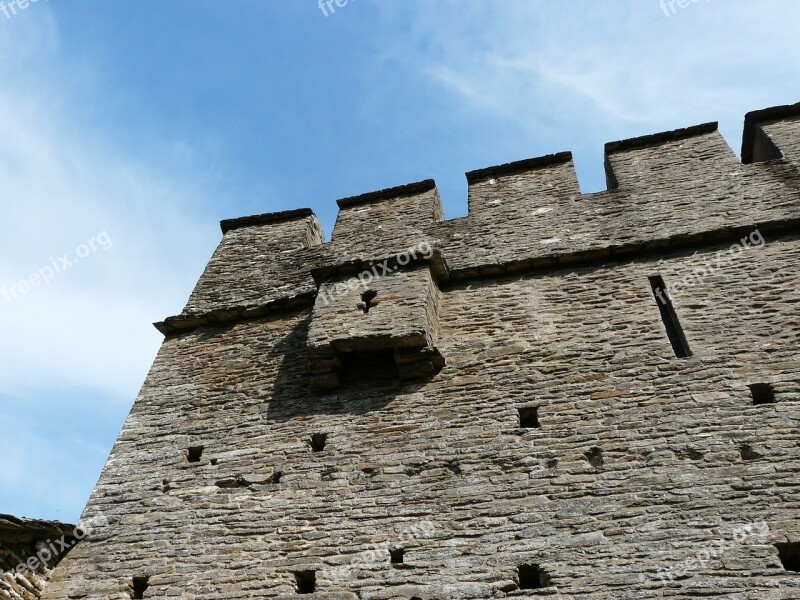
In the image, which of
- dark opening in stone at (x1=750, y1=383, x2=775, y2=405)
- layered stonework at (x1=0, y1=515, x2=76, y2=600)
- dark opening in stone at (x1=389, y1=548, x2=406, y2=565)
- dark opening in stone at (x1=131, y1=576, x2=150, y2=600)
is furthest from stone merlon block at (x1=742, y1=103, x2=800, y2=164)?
layered stonework at (x1=0, y1=515, x2=76, y2=600)

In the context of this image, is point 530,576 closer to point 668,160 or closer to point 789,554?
point 789,554

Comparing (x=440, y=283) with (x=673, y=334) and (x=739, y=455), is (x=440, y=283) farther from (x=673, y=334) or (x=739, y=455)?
(x=739, y=455)

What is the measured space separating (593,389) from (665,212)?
8.94ft

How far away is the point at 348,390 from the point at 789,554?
4011 millimetres

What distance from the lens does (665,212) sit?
7.93 meters

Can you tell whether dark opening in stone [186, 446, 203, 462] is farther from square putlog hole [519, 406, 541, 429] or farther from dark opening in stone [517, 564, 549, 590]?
dark opening in stone [517, 564, 549, 590]

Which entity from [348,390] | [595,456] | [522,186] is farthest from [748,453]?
[522,186]

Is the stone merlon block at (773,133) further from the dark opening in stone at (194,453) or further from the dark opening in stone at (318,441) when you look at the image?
the dark opening in stone at (194,453)

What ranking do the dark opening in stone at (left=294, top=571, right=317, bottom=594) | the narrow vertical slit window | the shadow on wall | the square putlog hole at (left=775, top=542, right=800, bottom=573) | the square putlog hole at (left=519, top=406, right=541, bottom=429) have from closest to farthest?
the square putlog hole at (left=775, top=542, right=800, bottom=573), the dark opening in stone at (left=294, top=571, right=317, bottom=594), the square putlog hole at (left=519, top=406, right=541, bottom=429), the narrow vertical slit window, the shadow on wall

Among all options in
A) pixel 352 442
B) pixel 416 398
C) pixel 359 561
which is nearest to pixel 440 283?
pixel 416 398

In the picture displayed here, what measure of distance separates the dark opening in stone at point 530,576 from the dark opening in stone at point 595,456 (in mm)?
1034

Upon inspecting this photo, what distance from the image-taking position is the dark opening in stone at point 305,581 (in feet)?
18.2

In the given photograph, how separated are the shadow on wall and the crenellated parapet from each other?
0.15 m

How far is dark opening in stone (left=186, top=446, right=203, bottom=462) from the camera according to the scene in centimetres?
692
